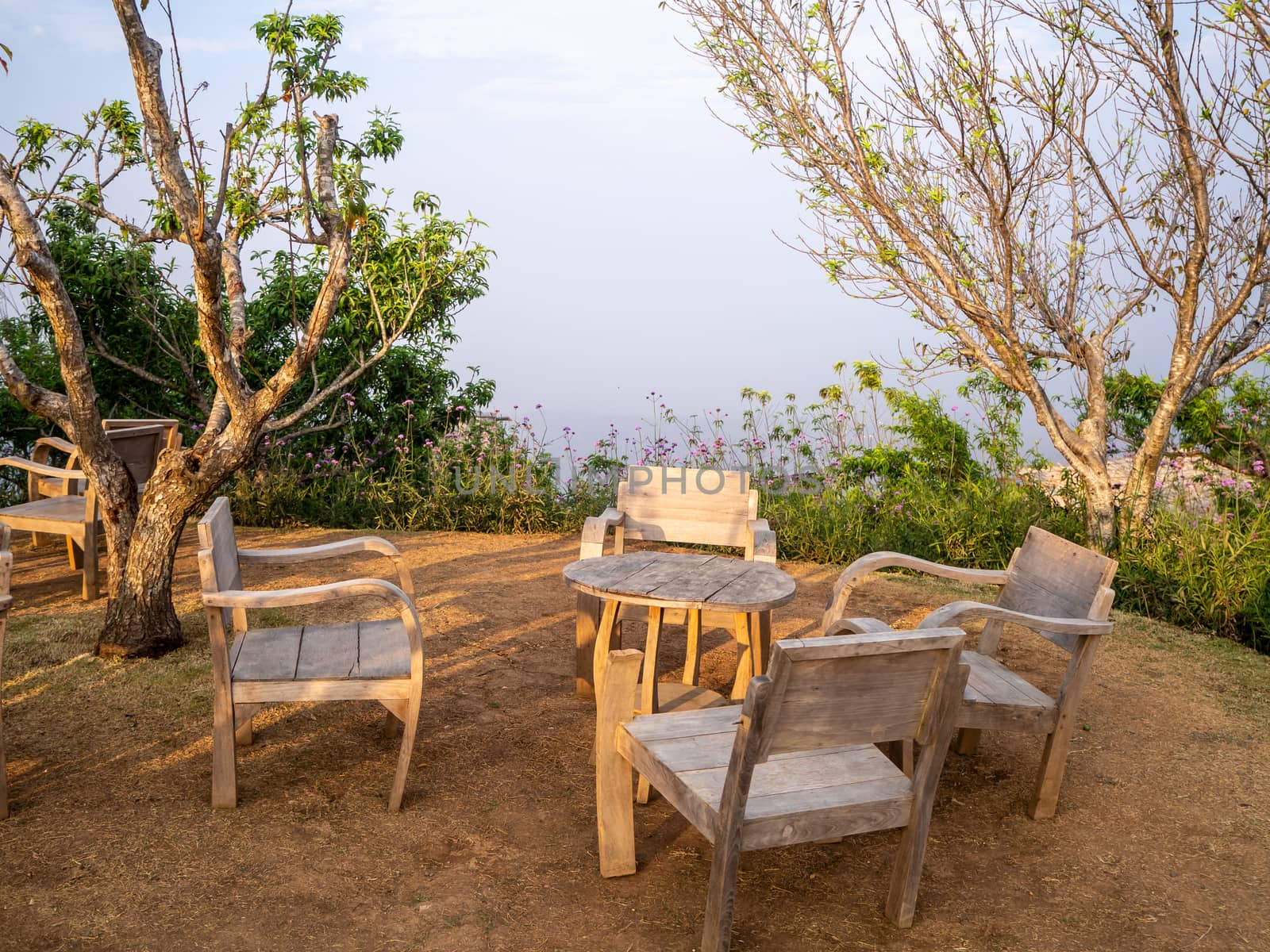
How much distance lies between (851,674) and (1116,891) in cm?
138

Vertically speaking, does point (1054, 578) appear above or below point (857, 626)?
above

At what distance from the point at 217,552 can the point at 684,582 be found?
161 centimetres

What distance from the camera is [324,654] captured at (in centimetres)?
332

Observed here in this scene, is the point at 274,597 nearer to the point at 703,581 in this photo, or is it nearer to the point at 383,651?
the point at 383,651

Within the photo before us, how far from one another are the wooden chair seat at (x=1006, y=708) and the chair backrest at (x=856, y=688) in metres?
0.72

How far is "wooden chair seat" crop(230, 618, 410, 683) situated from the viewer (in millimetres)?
3134

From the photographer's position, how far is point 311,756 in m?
3.66

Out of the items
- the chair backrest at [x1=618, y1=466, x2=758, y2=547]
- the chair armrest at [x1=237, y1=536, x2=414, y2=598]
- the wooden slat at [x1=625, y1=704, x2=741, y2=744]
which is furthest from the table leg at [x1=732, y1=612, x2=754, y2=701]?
the chair armrest at [x1=237, y1=536, x2=414, y2=598]

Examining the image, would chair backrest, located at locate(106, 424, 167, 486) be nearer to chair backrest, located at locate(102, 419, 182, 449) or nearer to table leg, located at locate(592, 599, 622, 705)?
chair backrest, located at locate(102, 419, 182, 449)

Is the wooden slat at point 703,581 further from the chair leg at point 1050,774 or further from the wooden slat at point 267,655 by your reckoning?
the wooden slat at point 267,655

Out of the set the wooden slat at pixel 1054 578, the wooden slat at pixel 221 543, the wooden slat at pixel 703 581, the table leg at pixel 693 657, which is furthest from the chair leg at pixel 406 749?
the wooden slat at pixel 1054 578

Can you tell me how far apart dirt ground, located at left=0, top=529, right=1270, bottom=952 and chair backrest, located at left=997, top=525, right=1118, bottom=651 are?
66 cm

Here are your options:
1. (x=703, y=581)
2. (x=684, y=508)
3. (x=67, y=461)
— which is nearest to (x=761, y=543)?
(x=684, y=508)

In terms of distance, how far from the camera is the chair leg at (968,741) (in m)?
3.88
